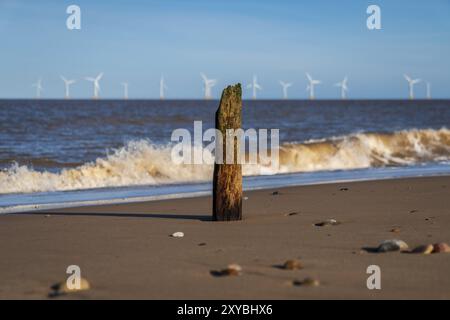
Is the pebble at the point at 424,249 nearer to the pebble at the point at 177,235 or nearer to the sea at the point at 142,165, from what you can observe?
the pebble at the point at 177,235

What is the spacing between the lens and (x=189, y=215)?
31.9 ft

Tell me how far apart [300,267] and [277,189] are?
8121 mm

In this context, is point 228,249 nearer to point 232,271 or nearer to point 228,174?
point 232,271

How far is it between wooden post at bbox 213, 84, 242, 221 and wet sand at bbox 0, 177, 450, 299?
8.6 inches

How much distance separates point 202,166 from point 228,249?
13.9 meters

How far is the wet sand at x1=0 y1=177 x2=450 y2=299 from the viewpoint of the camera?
5117 millimetres

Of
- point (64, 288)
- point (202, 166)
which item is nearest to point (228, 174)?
point (64, 288)

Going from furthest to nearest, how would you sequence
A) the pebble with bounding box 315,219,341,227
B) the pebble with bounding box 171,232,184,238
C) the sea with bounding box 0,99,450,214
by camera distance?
1. the sea with bounding box 0,99,450,214
2. the pebble with bounding box 315,219,341,227
3. the pebble with bounding box 171,232,184,238

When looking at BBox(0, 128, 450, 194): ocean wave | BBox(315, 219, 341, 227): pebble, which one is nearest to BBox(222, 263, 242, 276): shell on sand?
BBox(315, 219, 341, 227): pebble

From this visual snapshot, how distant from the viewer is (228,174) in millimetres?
8695

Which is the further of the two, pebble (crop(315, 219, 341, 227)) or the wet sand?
pebble (crop(315, 219, 341, 227))

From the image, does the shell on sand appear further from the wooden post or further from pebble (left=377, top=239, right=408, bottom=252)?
the wooden post
